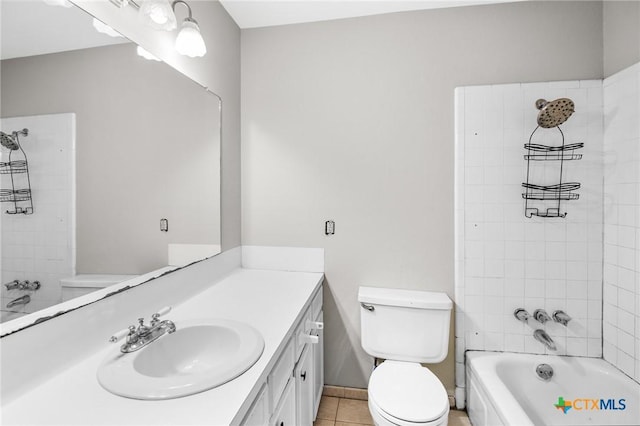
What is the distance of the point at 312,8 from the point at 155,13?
1.05m

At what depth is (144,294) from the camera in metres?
1.20

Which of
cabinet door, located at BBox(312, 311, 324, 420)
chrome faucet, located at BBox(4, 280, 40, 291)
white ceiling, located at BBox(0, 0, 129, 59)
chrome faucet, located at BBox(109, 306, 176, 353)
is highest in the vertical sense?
white ceiling, located at BBox(0, 0, 129, 59)

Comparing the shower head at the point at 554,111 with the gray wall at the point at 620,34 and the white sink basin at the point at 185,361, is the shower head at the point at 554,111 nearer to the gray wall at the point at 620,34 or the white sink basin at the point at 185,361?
the gray wall at the point at 620,34

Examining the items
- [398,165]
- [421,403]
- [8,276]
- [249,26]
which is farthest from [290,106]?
[421,403]

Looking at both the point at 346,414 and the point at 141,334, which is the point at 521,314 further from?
the point at 141,334

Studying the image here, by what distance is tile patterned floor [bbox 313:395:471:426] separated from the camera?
172 centimetres

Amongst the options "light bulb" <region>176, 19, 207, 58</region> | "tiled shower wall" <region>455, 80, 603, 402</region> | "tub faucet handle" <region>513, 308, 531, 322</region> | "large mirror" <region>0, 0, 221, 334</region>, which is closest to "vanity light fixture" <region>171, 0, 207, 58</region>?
"light bulb" <region>176, 19, 207, 58</region>

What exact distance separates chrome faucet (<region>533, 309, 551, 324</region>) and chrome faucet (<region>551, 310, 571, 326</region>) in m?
0.03

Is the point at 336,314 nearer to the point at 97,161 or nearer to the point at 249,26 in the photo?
the point at 97,161

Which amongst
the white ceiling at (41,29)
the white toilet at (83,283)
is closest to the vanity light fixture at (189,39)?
the white ceiling at (41,29)

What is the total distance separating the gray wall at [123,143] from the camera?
0.87 meters

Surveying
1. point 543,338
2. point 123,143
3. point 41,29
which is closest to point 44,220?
point 123,143

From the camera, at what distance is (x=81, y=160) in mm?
934

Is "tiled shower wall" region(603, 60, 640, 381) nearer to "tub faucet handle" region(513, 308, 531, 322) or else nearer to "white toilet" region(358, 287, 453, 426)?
"tub faucet handle" region(513, 308, 531, 322)
